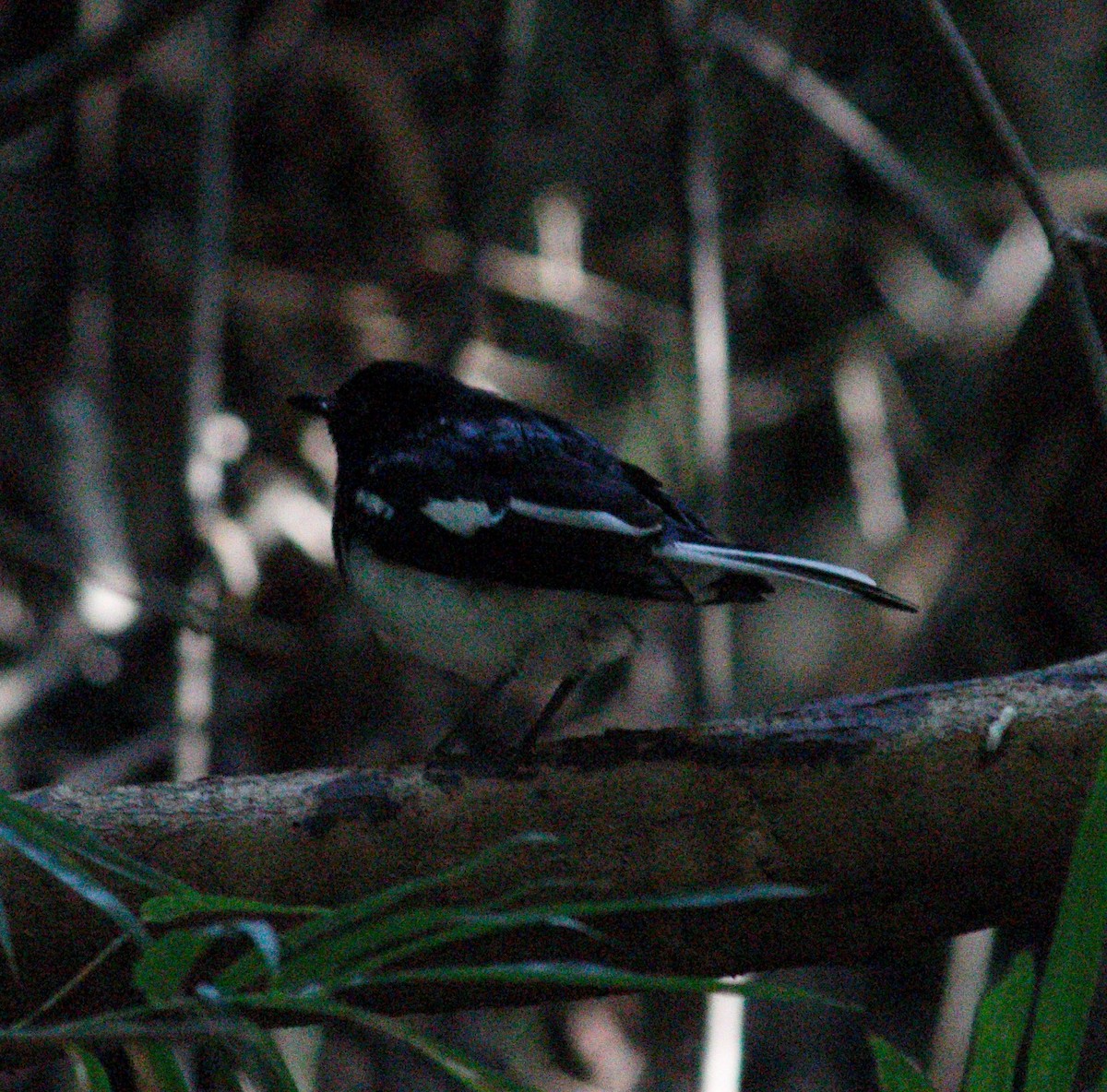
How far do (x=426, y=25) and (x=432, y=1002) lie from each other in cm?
361

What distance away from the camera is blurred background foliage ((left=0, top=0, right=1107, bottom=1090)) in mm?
3867

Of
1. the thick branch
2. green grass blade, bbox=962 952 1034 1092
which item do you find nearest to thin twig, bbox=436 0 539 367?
the thick branch

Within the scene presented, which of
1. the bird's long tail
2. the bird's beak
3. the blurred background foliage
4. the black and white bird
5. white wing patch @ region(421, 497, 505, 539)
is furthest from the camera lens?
the blurred background foliage

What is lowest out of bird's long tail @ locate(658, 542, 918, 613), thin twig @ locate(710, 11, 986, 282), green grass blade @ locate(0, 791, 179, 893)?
green grass blade @ locate(0, 791, 179, 893)

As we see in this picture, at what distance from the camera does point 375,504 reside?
8.90ft

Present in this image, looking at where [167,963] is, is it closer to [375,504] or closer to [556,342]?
[375,504]

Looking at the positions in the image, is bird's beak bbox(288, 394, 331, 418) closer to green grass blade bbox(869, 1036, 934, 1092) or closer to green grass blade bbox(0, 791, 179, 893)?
green grass blade bbox(0, 791, 179, 893)

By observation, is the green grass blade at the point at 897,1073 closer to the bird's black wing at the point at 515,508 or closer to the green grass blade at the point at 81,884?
the green grass blade at the point at 81,884

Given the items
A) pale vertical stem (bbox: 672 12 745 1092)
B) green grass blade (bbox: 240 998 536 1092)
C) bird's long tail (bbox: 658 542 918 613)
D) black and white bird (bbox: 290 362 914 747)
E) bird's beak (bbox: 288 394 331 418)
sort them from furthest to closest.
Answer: pale vertical stem (bbox: 672 12 745 1092), bird's beak (bbox: 288 394 331 418), black and white bird (bbox: 290 362 914 747), bird's long tail (bbox: 658 542 918 613), green grass blade (bbox: 240 998 536 1092)

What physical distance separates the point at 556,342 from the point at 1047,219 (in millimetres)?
3254

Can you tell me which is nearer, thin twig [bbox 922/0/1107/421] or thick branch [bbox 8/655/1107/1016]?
thin twig [bbox 922/0/1107/421]

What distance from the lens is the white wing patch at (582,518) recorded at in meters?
2.33

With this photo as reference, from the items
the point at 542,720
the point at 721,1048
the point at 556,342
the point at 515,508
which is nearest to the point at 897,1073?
the point at 542,720

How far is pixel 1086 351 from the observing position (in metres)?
1.84
